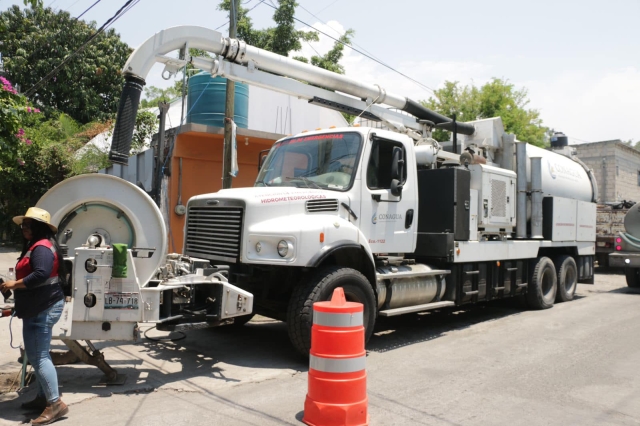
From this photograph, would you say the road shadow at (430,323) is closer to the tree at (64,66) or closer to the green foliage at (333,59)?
the green foliage at (333,59)

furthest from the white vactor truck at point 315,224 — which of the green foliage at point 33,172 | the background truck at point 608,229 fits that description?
the green foliage at point 33,172

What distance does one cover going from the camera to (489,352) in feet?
23.3

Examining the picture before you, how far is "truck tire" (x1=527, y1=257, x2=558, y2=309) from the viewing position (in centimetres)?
1051

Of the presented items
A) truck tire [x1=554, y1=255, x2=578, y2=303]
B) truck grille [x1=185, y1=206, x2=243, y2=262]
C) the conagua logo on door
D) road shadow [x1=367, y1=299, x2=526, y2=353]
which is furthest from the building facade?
truck grille [x1=185, y1=206, x2=243, y2=262]

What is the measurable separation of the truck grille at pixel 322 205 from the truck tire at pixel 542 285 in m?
5.70

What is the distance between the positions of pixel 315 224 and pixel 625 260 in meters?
11.3

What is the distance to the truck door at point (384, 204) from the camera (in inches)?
279

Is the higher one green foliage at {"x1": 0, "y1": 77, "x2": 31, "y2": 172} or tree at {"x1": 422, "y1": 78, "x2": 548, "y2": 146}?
tree at {"x1": 422, "y1": 78, "x2": 548, "y2": 146}

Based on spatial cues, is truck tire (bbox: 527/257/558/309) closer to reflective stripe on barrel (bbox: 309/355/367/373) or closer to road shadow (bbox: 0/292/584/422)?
road shadow (bbox: 0/292/584/422)

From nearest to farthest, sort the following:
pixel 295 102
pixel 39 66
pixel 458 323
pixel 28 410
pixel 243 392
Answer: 1. pixel 28 410
2. pixel 243 392
3. pixel 458 323
4. pixel 295 102
5. pixel 39 66

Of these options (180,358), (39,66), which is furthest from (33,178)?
(180,358)

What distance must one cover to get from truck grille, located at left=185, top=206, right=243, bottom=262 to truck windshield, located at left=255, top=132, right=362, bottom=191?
3.37ft

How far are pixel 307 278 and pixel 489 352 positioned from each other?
2.69 meters

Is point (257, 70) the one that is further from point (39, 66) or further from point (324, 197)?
point (39, 66)
